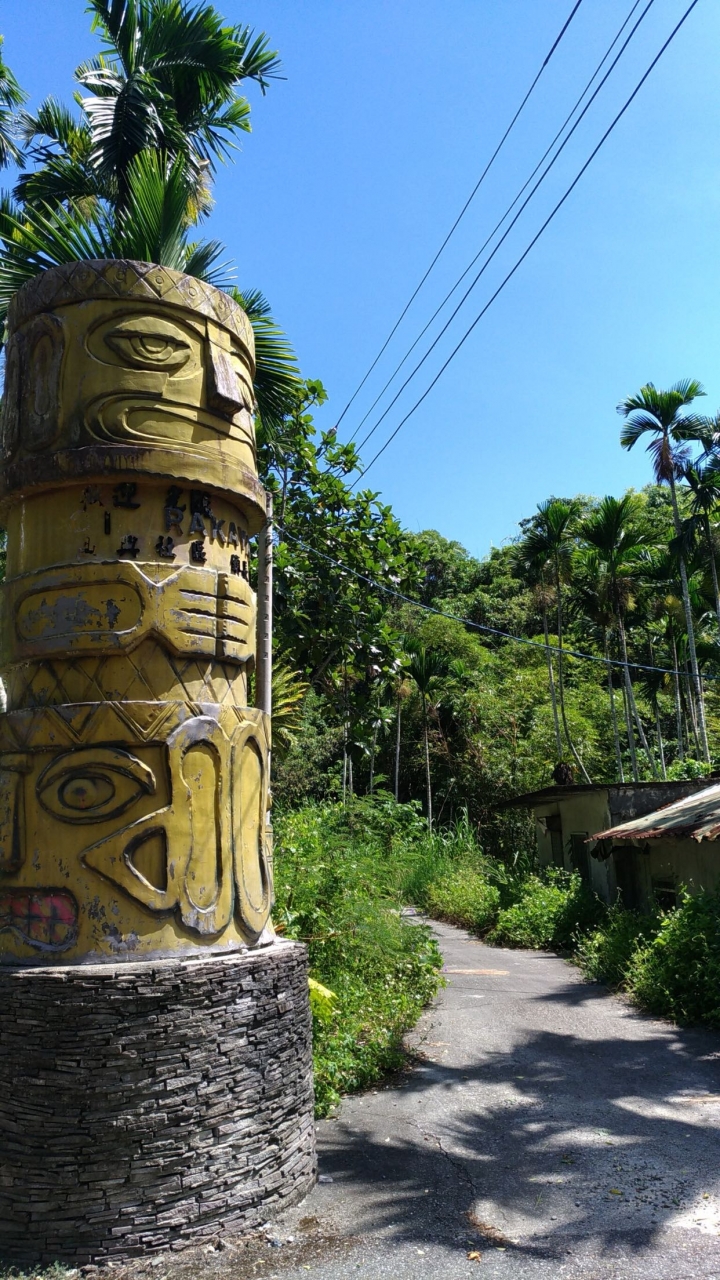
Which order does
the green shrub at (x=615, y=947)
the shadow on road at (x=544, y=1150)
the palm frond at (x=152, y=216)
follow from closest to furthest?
the shadow on road at (x=544, y=1150)
the palm frond at (x=152, y=216)
the green shrub at (x=615, y=947)

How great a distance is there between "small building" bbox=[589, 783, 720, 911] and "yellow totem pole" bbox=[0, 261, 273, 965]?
255 inches

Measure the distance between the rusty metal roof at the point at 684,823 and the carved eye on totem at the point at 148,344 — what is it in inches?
295

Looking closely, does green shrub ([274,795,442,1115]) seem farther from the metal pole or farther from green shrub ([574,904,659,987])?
green shrub ([574,904,659,987])

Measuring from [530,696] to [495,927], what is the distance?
12.7 meters

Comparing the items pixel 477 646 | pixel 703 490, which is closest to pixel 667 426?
pixel 703 490

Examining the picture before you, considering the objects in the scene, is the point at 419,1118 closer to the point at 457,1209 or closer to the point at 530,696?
the point at 457,1209

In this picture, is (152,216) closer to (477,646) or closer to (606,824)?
(606,824)

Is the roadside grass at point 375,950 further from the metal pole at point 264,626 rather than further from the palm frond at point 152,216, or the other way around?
the palm frond at point 152,216

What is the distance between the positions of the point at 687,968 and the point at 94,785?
25.0ft

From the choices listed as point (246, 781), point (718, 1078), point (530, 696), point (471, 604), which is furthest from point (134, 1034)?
point (471, 604)

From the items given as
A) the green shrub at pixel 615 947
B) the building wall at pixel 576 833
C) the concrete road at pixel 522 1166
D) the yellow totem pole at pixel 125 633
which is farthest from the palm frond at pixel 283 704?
the building wall at pixel 576 833

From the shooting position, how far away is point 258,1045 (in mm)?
5145

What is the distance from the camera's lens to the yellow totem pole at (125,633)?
16.9 feet

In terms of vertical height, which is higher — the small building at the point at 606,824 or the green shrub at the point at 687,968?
the small building at the point at 606,824
